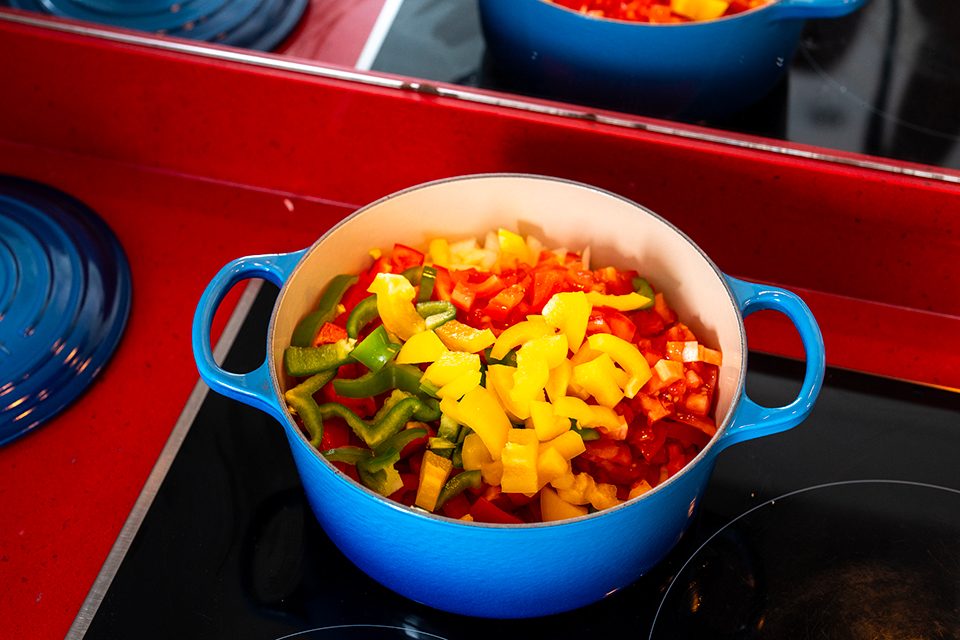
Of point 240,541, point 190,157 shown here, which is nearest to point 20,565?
point 240,541

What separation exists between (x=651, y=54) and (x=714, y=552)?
560mm

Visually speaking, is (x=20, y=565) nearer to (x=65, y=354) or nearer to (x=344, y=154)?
(x=65, y=354)

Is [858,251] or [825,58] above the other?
[825,58]

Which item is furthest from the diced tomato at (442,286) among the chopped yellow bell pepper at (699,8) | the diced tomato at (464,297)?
the chopped yellow bell pepper at (699,8)

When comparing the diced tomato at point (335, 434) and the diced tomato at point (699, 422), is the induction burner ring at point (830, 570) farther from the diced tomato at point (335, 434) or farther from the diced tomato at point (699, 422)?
the diced tomato at point (335, 434)

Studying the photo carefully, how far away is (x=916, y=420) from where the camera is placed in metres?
1.03

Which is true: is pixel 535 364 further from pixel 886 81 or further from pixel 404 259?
pixel 886 81

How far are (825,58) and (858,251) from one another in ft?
1.03

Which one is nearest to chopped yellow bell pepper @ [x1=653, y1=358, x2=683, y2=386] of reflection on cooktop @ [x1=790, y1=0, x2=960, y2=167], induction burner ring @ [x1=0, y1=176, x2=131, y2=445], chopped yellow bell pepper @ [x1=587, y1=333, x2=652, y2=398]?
chopped yellow bell pepper @ [x1=587, y1=333, x2=652, y2=398]

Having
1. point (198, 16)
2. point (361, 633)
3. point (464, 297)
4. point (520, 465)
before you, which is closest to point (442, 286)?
point (464, 297)

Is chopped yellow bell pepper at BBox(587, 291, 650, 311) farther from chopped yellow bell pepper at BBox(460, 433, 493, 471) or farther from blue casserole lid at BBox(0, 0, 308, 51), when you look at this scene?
blue casserole lid at BBox(0, 0, 308, 51)

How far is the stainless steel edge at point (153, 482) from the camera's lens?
0.91 m

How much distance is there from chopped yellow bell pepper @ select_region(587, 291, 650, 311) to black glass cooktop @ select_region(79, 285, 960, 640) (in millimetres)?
207

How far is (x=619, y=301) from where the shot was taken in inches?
36.8
